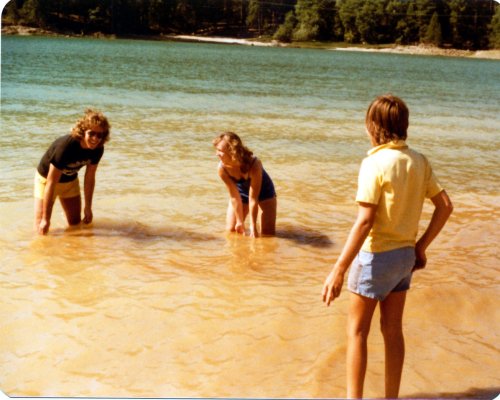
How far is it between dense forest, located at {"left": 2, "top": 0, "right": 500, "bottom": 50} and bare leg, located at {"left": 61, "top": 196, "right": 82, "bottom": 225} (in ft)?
21.8

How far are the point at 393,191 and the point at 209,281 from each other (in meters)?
2.31

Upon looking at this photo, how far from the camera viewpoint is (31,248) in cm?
531

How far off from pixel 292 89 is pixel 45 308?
21.6 meters

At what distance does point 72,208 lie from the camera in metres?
6.02

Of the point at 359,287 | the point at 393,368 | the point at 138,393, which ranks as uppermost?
the point at 359,287

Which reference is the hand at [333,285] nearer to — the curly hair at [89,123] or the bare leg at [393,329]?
the bare leg at [393,329]

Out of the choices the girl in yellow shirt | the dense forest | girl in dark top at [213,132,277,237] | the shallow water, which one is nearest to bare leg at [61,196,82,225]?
the shallow water

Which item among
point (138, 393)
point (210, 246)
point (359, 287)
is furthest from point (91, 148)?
point (359, 287)

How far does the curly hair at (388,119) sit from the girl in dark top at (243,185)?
2.69 metres

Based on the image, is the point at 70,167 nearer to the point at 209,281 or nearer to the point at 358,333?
the point at 209,281

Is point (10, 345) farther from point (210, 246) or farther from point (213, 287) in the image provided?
point (210, 246)

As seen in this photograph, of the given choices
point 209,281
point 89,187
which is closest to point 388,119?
point 209,281

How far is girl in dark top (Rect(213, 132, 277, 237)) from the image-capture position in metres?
5.43

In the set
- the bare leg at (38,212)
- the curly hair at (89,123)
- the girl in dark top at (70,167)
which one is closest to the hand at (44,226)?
the girl in dark top at (70,167)
